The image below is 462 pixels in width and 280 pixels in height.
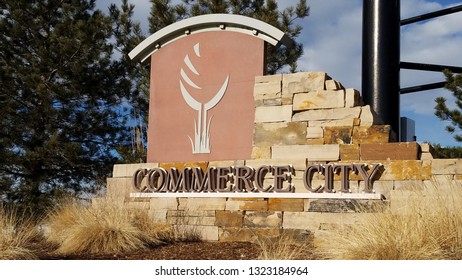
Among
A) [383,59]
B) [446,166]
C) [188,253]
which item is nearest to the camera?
[446,166]

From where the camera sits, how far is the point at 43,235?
372 inches

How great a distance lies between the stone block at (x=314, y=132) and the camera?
7973mm

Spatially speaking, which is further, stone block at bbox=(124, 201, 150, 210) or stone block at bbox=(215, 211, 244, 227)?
stone block at bbox=(124, 201, 150, 210)

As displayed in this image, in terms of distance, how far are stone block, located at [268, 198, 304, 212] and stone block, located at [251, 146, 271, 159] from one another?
67cm


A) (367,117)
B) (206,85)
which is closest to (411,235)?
(367,117)

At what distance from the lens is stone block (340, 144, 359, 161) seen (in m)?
7.60

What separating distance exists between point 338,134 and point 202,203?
2.22 m

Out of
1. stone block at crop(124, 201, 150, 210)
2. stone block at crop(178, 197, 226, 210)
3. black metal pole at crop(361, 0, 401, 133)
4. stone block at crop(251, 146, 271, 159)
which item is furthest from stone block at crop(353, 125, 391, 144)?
black metal pole at crop(361, 0, 401, 133)

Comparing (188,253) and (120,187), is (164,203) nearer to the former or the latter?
(120,187)

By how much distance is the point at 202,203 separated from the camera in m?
8.48

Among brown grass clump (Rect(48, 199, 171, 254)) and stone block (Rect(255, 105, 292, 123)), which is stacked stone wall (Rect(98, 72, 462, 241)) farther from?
brown grass clump (Rect(48, 199, 171, 254))

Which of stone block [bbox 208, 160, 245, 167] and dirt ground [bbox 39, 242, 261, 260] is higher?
stone block [bbox 208, 160, 245, 167]

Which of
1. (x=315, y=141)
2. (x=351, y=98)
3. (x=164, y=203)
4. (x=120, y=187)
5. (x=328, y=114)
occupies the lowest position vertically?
(x=164, y=203)

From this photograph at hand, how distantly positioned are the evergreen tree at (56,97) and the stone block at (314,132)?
923cm
